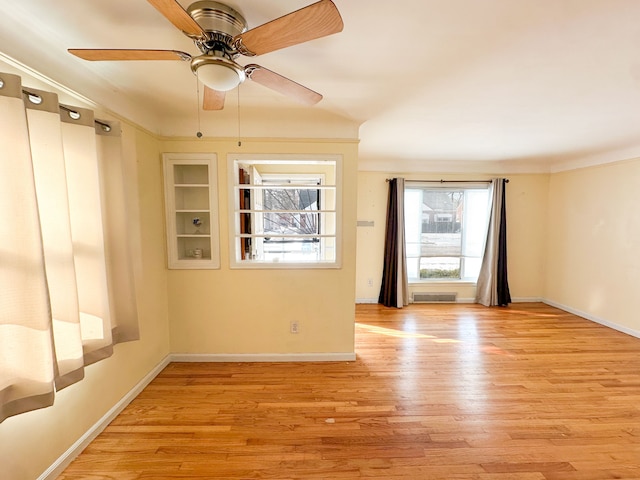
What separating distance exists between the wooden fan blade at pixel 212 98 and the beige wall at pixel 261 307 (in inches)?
40.9

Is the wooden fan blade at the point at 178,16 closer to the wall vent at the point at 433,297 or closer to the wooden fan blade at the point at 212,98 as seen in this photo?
the wooden fan blade at the point at 212,98

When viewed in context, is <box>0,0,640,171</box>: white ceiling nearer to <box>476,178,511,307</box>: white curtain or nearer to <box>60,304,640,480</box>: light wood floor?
<box>476,178,511,307</box>: white curtain

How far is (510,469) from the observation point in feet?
4.91

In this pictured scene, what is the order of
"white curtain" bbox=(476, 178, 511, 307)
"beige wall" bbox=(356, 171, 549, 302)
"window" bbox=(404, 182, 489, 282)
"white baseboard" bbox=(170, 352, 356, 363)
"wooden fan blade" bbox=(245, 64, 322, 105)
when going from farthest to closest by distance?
"window" bbox=(404, 182, 489, 282) → "beige wall" bbox=(356, 171, 549, 302) → "white curtain" bbox=(476, 178, 511, 307) → "white baseboard" bbox=(170, 352, 356, 363) → "wooden fan blade" bbox=(245, 64, 322, 105)

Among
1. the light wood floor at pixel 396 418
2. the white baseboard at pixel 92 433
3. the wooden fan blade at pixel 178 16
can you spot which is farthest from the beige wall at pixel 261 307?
the wooden fan blade at pixel 178 16

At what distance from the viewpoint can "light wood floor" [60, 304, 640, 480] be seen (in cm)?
151

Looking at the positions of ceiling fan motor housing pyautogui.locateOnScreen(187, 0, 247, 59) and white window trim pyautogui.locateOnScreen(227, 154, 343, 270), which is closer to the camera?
ceiling fan motor housing pyautogui.locateOnScreen(187, 0, 247, 59)

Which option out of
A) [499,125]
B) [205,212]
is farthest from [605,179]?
[205,212]

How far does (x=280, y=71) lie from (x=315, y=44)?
35 centimetres

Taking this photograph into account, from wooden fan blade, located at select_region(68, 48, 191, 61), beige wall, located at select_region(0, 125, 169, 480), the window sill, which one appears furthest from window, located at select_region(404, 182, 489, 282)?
wooden fan blade, located at select_region(68, 48, 191, 61)

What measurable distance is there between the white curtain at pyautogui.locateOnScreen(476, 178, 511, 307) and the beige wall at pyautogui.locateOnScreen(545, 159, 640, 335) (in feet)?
2.72

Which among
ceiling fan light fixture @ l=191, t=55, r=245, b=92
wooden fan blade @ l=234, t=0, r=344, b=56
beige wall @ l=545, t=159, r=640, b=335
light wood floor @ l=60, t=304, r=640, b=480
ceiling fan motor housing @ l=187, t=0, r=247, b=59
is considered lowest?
light wood floor @ l=60, t=304, r=640, b=480

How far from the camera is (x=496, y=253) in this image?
14.0 ft

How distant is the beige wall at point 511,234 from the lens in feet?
14.2
